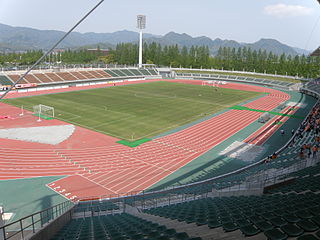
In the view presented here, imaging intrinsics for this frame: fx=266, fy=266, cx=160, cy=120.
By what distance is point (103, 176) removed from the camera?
1870 cm

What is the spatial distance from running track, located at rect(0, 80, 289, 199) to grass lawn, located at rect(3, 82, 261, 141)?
9.66ft

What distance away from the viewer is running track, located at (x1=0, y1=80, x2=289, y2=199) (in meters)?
17.5

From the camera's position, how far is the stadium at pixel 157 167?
683cm

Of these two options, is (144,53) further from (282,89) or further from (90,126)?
(90,126)

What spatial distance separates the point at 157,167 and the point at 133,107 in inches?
851

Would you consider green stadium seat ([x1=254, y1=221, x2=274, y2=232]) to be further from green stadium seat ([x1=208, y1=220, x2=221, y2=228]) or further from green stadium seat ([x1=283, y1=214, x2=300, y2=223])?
green stadium seat ([x1=208, y1=220, x2=221, y2=228])

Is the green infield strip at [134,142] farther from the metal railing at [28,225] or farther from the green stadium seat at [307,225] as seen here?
the green stadium seat at [307,225]

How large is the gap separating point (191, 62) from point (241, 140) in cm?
7857

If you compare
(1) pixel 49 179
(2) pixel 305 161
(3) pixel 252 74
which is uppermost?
(3) pixel 252 74

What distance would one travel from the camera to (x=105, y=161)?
21.1m

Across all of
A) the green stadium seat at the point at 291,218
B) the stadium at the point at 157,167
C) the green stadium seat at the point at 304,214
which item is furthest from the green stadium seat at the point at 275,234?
the green stadium seat at the point at 304,214

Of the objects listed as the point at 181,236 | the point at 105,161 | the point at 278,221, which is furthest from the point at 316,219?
Result: the point at 105,161

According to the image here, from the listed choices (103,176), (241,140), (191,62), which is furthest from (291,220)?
(191,62)

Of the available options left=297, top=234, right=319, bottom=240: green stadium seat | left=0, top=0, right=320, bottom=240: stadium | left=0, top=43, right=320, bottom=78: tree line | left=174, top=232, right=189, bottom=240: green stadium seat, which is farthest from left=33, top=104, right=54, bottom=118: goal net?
left=0, top=43, right=320, bottom=78: tree line
